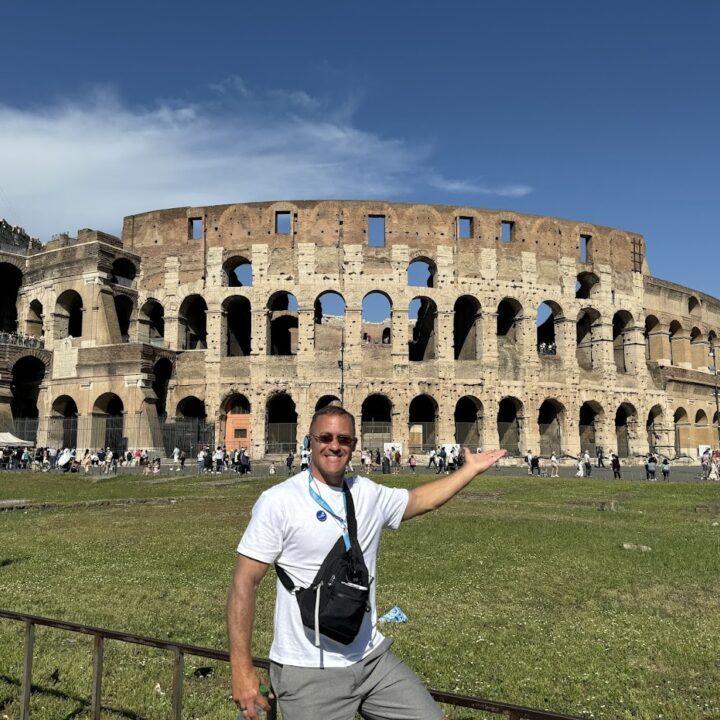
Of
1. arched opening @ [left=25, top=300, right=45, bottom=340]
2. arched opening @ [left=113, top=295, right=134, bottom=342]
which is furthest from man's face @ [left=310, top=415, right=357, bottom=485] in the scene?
arched opening @ [left=25, top=300, right=45, bottom=340]

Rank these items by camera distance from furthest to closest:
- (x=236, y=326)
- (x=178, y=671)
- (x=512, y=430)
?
(x=236, y=326) < (x=512, y=430) < (x=178, y=671)

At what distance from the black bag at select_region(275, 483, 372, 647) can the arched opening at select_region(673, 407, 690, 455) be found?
132ft

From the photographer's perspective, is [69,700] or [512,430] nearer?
[69,700]

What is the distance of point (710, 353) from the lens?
135ft

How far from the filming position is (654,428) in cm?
3769

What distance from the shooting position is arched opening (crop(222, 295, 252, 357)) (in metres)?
34.0

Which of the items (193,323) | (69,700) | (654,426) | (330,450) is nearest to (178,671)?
(330,450)

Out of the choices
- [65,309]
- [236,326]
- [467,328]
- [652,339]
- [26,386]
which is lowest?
[26,386]

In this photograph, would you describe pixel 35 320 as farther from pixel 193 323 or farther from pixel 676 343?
pixel 676 343

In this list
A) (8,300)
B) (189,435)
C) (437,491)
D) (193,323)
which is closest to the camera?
(437,491)

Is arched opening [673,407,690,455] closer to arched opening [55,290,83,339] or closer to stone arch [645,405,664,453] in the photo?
stone arch [645,405,664,453]

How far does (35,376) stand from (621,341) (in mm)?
31342

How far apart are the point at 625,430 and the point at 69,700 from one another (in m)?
36.1

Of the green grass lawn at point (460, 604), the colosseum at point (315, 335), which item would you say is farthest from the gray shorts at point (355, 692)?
the colosseum at point (315, 335)
